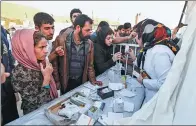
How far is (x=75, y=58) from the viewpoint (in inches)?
63.9

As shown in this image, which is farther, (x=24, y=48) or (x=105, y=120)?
(x=24, y=48)

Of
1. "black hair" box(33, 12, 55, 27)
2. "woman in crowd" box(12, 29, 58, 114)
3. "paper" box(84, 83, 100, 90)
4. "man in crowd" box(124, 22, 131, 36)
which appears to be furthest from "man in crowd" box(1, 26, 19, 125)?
"man in crowd" box(124, 22, 131, 36)

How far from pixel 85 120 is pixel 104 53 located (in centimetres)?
106

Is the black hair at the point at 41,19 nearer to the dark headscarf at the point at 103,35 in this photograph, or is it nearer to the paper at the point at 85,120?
the dark headscarf at the point at 103,35

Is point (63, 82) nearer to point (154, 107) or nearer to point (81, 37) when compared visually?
point (81, 37)

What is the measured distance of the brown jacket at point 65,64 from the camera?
5.15 feet

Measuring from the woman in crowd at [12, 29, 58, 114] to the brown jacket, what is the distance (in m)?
0.32

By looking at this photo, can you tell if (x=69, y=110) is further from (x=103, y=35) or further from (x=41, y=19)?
(x=103, y=35)

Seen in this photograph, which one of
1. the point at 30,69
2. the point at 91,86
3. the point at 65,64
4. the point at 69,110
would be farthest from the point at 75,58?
the point at 69,110

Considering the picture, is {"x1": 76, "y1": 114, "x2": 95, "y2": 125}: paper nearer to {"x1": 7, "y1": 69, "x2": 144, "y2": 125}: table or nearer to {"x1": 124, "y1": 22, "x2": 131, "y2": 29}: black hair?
{"x1": 7, "y1": 69, "x2": 144, "y2": 125}: table

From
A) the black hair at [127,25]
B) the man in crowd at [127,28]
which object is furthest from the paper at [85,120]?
the black hair at [127,25]

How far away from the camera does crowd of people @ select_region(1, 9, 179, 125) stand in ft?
3.86

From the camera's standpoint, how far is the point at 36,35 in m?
1.21

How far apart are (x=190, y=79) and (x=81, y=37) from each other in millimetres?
978
